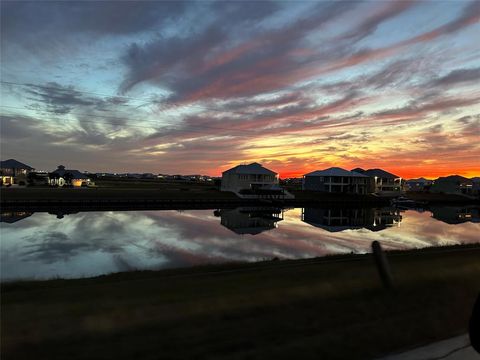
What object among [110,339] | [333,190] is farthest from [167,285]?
[333,190]

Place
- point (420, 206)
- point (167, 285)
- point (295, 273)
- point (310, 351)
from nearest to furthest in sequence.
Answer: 1. point (310, 351)
2. point (167, 285)
3. point (295, 273)
4. point (420, 206)

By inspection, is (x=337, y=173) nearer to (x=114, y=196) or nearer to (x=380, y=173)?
(x=380, y=173)

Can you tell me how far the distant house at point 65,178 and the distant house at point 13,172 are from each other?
7.59 meters

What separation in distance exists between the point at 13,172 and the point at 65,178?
14.0 metres

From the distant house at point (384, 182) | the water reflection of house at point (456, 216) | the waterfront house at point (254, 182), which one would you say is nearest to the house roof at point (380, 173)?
the distant house at point (384, 182)

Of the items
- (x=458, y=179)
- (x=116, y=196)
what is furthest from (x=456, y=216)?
(x=458, y=179)

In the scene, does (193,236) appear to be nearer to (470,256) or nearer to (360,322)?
(470,256)

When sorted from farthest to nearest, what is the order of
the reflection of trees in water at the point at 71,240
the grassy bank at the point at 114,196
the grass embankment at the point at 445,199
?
1. the grass embankment at the point at 445,199
2. the grassy bank at the point at 114,196
3. the reflection of trees in water at the point at 71,240

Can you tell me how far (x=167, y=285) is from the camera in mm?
9969

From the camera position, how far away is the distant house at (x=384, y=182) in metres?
118

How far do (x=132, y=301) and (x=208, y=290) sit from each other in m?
1.92

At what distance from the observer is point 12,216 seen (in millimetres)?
48562

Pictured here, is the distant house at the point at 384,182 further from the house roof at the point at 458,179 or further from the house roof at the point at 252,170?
the house roof at the point at 252,170

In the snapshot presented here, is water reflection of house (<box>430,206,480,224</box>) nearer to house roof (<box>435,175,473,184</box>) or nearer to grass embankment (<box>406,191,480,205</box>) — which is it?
grass embankment (<box>406,191,480,205</box>)
